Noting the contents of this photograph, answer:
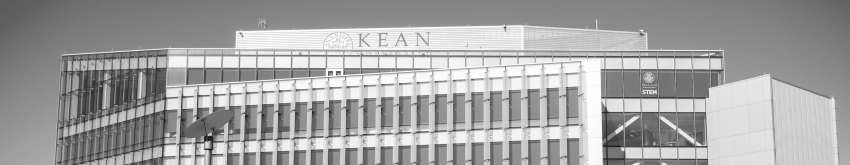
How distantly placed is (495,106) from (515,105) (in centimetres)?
121

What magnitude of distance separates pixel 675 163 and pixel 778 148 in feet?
42.3

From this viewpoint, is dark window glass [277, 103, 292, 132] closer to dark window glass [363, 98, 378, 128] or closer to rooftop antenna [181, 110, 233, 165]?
dark window glass [363, 98, 378, 128]

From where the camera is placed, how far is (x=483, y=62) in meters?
96.3

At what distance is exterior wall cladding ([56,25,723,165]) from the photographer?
269 feet

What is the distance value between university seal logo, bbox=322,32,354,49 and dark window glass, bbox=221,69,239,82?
9591 millimetres

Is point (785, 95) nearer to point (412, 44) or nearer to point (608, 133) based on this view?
point (608, 133)

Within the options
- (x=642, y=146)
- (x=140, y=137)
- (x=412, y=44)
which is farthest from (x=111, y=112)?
(x=642, y=146)

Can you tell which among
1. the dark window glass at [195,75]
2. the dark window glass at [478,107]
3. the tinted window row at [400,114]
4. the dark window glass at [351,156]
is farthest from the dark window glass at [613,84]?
the dark window glass at [195,75]

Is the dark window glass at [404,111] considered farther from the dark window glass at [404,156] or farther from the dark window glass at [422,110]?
the dark window glass at [404,156]

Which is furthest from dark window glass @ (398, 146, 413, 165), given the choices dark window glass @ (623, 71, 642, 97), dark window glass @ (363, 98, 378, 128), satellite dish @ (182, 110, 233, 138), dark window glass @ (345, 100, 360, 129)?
satellite dish @ (182, 110, 233, 138)

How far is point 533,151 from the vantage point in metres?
81.7

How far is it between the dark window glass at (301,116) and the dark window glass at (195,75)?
10.9 meters

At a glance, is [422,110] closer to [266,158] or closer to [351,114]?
[351,114]

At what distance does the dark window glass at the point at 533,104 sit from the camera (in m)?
82.1
